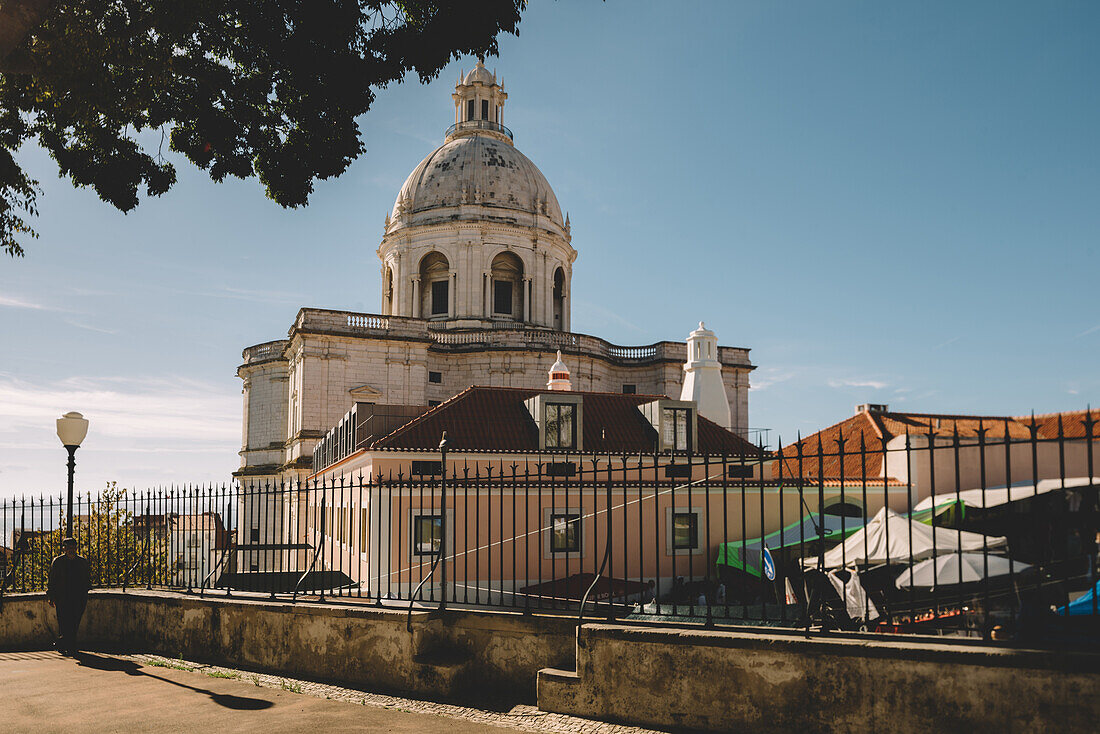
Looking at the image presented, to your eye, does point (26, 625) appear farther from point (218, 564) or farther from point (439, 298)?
point (439, 298)

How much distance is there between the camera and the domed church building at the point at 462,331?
1623 inches

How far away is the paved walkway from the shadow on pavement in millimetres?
12

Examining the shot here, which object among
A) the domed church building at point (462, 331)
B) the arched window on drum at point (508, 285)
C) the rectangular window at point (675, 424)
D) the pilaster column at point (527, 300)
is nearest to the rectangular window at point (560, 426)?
the rectangular window at point (675, 424)

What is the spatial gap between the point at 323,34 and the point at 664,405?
Result: 1924 cm

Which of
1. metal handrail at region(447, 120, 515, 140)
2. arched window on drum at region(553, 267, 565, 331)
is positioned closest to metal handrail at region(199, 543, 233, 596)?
arched window on drum at region(553, 267, 565, 331)

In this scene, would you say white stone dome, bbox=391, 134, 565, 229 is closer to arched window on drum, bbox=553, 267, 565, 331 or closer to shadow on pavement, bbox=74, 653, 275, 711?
arched window on drum, bbox=553, 267, 565, 331

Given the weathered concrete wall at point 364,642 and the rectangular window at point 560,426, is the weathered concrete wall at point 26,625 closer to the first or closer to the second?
the weathered concrete wall at point 364,642

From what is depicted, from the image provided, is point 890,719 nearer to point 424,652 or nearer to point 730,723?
point 730,723

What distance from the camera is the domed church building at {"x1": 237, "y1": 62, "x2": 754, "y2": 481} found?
41.2m

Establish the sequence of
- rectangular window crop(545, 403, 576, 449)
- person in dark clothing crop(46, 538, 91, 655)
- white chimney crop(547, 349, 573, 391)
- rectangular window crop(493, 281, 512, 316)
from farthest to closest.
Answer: rectangular window crop(493, 281, 512, 316)
white chimney crop(547, 349, 573, 391)
rectangular window crop(545, 403, 576, 449)
person in dark clothing crop(46, 538, 91, 655)

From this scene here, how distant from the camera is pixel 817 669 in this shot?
22.9ft

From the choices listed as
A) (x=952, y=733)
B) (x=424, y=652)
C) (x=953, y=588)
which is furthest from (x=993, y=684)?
(x=953, y=588)

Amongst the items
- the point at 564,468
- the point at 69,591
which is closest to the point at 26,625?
the point at 69,591

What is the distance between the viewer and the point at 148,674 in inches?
417
